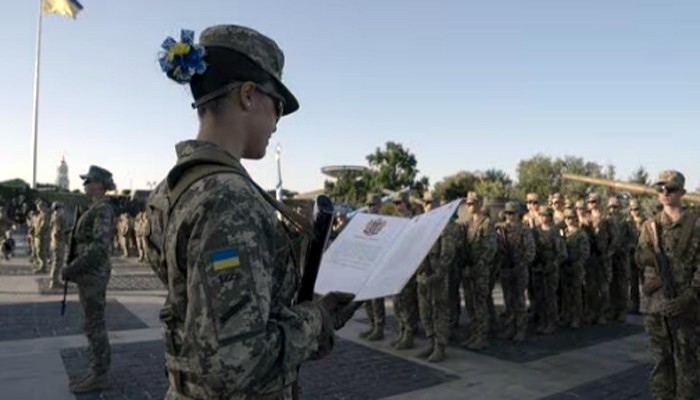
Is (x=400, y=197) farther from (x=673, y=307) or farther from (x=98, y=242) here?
(x=98, y=242)

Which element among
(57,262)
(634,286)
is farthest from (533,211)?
(57,262)

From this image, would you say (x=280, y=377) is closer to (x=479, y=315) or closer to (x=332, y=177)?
(x=479, y=315)

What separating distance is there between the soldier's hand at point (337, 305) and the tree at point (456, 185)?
4247 cm

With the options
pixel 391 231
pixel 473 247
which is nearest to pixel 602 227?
pixel 473 247

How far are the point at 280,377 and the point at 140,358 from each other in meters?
6.07

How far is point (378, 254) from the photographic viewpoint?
2.20 m

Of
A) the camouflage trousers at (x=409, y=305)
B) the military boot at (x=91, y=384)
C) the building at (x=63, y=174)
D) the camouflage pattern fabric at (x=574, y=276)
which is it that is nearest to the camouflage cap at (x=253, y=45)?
the military boot at (x=91, y=384)

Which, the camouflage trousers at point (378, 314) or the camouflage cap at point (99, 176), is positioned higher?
the camouflage cap at point (99, 176)

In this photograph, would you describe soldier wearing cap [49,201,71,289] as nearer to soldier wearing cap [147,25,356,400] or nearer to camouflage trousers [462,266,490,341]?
camouflage trousers [462,266,490,341]

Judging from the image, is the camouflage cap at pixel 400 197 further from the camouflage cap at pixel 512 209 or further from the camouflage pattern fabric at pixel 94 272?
the camouflage pattern fabric at pixel 94 272

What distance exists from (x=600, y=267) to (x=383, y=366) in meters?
5.44

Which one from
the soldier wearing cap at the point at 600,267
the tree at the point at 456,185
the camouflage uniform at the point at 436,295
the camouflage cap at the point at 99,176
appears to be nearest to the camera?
the camouflage cap at the point at 99,176

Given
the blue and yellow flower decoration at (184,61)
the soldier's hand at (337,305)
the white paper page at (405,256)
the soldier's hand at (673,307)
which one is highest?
the blue and yellow flower decoration at (184,61)

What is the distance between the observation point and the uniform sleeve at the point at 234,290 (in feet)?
4.77
